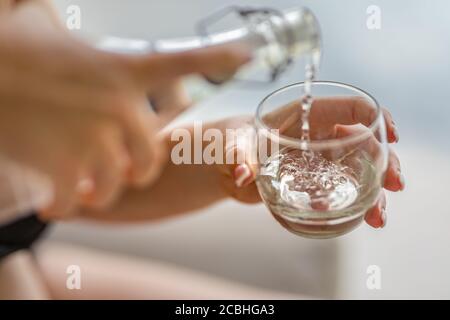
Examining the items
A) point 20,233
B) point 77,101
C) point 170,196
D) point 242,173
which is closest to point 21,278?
point 20,233

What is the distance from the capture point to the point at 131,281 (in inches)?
31.7

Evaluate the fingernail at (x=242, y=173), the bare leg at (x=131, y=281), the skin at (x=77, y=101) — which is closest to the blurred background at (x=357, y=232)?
the bare leg at (x=131, y=281)

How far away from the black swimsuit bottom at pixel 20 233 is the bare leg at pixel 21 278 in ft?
0.05

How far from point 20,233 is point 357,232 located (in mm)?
406

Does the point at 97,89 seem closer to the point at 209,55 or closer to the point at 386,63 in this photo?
the point at 209,55

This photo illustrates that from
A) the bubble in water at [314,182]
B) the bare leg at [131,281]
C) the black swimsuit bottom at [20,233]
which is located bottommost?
the bare leg at [131,281]

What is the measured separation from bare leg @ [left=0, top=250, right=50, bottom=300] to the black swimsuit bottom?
0.02 m

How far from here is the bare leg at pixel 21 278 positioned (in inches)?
31.3

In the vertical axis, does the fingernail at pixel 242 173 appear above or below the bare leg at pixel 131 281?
above

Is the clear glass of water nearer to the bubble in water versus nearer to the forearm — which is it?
the bubble in water

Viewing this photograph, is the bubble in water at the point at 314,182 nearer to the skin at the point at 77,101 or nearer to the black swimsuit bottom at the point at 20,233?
the skin at the point at 77,101

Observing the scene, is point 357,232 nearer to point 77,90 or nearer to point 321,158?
point 321,158

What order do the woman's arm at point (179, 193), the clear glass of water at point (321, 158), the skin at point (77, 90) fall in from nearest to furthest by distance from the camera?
the skin at point (77, 90), the clear glass of water at point (321, 158), the woman's arm at point (179, 193)

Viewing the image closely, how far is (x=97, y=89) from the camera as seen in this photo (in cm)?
42
